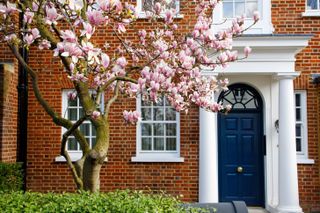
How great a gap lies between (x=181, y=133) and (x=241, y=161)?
1.62 m

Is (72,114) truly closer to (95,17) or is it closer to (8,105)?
(8,105)

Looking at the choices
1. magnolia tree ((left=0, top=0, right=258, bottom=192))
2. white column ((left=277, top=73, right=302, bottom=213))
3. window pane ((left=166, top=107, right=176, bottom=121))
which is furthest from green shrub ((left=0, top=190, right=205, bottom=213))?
window pane ((left=166, top=107, right=176, bottom=121))

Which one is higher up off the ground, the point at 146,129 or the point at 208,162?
→ the point at 146,129

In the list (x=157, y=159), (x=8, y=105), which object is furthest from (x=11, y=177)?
(x=157, y=159)

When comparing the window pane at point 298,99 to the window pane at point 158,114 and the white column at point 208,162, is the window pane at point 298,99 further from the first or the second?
the window pane at point 158,114

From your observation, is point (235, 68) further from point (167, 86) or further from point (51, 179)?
point (51, 179)

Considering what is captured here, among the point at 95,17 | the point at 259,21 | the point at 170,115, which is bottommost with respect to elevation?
the point at 170,115

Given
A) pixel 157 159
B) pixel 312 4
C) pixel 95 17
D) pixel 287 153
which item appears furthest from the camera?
pixel 312 4

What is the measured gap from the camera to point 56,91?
9719mm

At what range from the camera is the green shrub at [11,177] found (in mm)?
8095

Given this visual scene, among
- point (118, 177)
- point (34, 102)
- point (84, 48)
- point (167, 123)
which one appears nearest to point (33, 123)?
point (34, 102)

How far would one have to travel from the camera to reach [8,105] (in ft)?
30.1

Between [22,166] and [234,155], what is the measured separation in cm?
504

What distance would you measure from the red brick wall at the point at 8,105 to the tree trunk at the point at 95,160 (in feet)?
15.4
